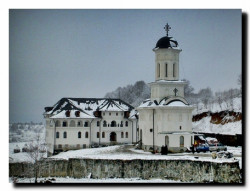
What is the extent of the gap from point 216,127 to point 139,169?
497cm

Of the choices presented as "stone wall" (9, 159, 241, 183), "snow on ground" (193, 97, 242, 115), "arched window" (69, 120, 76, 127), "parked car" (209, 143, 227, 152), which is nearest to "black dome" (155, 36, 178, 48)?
"snow on ground" (193, 97, 242, 115)

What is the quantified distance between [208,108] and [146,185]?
7.46 meters

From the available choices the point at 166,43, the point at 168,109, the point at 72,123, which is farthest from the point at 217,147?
the point at 72,123

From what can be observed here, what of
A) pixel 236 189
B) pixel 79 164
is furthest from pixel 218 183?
pixel 79 164

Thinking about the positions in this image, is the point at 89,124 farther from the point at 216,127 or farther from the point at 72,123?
the point at 216,127

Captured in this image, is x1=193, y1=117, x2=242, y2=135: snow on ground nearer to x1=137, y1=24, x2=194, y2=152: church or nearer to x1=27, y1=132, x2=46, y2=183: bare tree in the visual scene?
x1=137, y1=24, x2=194, y2=152: church

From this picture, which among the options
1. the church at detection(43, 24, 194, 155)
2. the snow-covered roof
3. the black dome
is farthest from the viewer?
the snow-covered roof

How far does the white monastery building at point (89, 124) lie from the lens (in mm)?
27422

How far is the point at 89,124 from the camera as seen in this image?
1158 inches

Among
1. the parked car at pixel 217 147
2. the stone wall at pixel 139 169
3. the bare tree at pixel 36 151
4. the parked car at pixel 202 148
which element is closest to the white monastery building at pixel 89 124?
the bare tree at pixel 36 151

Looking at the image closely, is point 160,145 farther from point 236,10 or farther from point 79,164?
point 236,10

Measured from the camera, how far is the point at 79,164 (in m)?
23.1

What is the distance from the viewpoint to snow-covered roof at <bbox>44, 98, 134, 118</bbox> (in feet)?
92.8

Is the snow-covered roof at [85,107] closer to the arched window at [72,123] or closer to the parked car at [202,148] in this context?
the arched window at [72,123]
